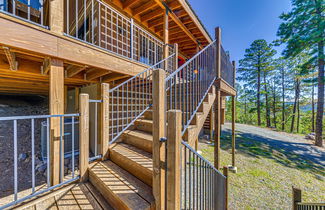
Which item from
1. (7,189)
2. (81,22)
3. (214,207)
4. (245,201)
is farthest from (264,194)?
(81,22)

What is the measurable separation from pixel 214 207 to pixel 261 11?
1472cm

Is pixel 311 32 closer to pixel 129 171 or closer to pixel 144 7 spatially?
pixel 144 7

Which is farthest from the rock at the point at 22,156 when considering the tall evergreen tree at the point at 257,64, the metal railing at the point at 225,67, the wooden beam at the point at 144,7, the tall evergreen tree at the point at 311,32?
the tall evergreen tree at the point at 257,64

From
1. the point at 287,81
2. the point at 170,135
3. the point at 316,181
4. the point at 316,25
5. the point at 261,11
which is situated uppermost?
the point at 261,11

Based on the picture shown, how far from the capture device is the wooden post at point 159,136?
1171 mm

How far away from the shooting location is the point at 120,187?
148cm

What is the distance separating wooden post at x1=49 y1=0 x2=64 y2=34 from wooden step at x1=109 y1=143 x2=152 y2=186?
2089 millimetres

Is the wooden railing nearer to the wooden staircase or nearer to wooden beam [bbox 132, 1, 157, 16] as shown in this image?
the wooden staircase

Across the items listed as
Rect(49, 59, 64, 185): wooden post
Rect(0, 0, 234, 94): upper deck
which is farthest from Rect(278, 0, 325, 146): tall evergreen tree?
Rect(49, 59, 64, 185): wooden post

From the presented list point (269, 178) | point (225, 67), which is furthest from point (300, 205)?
point (225, 67)

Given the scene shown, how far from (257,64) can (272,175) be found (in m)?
13.7

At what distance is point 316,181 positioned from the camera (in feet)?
14.1

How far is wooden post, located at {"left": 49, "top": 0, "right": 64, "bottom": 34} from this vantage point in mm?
2012

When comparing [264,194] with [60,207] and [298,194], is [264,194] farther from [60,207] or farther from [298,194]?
[60,207]
